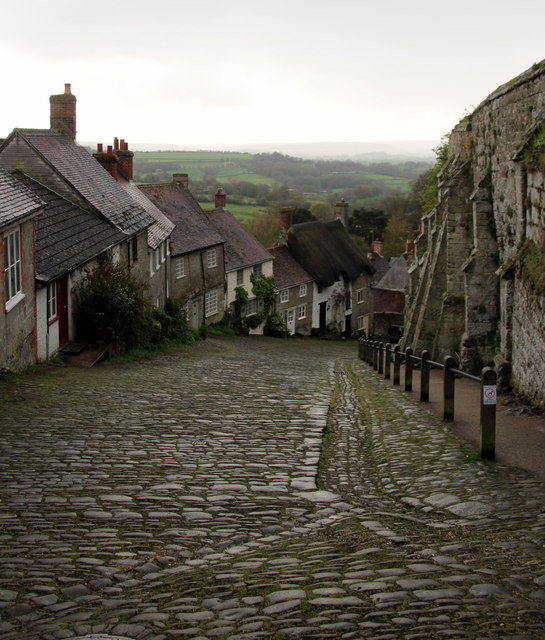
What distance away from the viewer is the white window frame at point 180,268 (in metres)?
34.3

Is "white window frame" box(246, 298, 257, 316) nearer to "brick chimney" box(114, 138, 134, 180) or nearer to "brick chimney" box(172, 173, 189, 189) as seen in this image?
"brick chimney" box(172, 173, 189, 189)

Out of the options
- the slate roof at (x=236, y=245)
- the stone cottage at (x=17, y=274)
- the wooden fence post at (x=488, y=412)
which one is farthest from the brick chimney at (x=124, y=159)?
the wooden fence post at (x=488, y=412)

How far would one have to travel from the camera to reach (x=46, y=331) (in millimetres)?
17141

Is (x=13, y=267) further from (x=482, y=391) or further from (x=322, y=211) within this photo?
(x=322, y=211)

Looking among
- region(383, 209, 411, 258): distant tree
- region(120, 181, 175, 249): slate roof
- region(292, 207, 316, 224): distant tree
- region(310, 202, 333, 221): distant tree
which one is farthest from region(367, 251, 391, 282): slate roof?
region(120, 181, 175, 249): slate roof

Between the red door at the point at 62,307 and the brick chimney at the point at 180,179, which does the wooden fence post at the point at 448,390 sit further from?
the brick chimney at the point at 180,179

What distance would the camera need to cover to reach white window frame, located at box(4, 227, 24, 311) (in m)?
14.3

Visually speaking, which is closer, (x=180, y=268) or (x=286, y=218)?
(x=180, y=268)

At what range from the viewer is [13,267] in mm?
14812

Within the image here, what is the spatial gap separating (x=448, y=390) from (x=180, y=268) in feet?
83.4

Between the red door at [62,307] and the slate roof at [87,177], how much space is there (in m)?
4.30

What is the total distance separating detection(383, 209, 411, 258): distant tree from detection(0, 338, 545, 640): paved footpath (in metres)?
66.0

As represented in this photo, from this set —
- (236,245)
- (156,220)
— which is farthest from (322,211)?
(156,220)

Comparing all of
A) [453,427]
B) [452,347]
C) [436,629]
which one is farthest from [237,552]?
[452,347]
